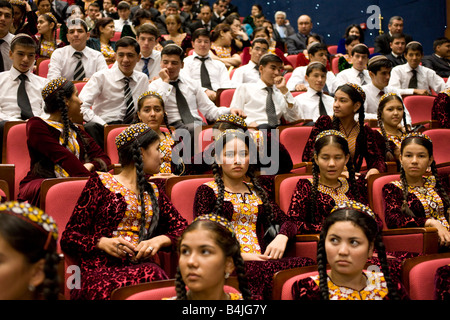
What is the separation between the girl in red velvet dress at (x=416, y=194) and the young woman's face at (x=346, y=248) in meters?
0.92

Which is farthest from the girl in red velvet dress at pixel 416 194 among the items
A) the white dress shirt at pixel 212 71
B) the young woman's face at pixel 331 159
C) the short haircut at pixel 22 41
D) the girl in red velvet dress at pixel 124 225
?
the white dress shirt at pixel 212 71

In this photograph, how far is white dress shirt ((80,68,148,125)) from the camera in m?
4.01

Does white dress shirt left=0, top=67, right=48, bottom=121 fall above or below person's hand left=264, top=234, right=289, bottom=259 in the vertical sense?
above

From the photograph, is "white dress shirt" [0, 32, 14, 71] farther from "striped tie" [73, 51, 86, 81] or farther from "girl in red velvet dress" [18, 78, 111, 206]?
"girl in red velvet dress" [18, 78, 111, 206]

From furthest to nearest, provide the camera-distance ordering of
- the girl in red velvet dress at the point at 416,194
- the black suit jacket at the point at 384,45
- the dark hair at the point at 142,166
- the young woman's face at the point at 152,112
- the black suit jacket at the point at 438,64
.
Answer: the black suit jacket at the point at 384,45 → the black suit jacket at the point at 438,64 → the young woman's face at the point at 152,112 → the girl in red velvet dress at the point at 416,194 → the dark hair at the point at 142,166

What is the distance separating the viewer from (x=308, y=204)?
2.70m

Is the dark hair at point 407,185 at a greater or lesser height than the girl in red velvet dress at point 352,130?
lesser

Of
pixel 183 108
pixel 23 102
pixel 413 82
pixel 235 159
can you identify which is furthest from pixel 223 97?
pixel 235 159

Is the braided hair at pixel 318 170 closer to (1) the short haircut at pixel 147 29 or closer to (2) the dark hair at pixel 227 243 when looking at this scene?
(2) the dark hair at pixel 227 243

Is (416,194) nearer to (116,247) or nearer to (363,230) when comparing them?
(363,230)

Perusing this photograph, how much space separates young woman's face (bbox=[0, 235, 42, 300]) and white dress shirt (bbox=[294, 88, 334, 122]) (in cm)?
351

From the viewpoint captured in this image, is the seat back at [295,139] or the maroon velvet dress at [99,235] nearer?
the maroon velvet dress at [99,235]

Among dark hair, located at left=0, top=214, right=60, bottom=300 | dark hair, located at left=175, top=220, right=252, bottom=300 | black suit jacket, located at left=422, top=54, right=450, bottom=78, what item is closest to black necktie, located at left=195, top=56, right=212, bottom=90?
black suit jacket, located at left=422, top=54, right=450, bottom=78

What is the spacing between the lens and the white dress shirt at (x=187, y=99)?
4219 mm
